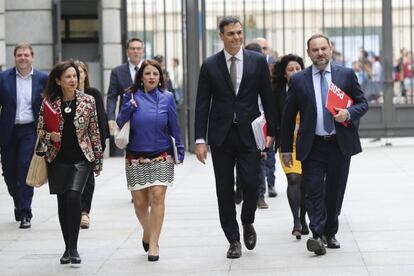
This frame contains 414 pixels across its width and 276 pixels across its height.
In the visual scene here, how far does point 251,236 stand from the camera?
9.23 m

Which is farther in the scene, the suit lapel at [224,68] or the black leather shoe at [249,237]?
the black leather shoe at [249,237]

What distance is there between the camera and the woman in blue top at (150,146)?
29.9ft

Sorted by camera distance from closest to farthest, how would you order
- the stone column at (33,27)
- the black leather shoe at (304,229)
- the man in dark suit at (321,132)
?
A: the man in dark suit at (321,132) < the black leather shoe at (304,229) < the stone column at (33,27)

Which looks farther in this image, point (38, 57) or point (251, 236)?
point (38, 57)

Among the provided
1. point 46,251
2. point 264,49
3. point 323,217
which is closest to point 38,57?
point 264,49

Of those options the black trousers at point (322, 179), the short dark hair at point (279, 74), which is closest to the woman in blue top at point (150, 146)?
the black trousers at point (322, 179)

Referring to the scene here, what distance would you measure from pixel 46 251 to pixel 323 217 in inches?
96.8

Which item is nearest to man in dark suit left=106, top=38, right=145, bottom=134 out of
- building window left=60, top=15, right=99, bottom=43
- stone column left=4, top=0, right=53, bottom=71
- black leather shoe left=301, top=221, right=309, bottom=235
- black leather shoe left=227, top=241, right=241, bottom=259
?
black leather shoe left=301, top=221, right=309, bottom=235

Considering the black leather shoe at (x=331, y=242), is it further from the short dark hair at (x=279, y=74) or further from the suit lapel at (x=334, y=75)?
the short dark hair at (x=279, y=74)

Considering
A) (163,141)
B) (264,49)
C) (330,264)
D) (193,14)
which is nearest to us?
(330,264)

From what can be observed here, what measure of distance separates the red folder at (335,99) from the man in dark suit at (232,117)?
51 cm

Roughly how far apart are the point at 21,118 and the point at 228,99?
9.66ft

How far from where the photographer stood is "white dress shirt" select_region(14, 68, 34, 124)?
11227 mm

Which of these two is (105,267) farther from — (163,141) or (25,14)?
(25,14)
